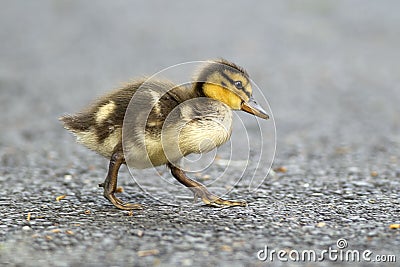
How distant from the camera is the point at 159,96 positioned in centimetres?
398

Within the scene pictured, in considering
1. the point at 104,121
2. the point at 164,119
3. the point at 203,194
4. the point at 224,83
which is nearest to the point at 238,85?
the point at 224,83

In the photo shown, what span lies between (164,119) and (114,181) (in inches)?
21.7

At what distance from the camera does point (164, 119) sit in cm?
392

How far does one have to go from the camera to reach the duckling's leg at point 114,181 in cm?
397

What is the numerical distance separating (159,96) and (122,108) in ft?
0.82

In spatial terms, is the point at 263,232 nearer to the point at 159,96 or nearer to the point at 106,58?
Result: the point at 159,96

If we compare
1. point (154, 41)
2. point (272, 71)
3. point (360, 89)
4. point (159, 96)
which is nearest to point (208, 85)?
point (159, 96)

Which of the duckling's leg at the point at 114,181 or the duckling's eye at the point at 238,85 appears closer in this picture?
the duckling's leg at the point at 114,181
